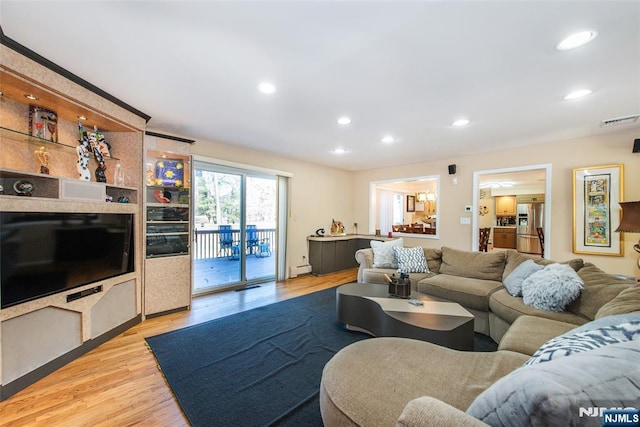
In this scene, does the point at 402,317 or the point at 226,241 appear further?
the point at 226,241

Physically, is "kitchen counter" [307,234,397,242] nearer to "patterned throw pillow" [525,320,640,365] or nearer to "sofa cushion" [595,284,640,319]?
"sofa cushion" [595,284,640,319]

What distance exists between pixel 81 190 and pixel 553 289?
439 cm

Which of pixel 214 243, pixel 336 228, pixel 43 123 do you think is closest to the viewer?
pixel 43 123

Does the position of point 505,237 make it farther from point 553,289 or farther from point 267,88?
point 267,88

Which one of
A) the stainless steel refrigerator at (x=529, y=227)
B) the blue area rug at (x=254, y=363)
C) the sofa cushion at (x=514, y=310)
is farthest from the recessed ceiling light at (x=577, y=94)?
the stainless steel refrigerator at (x=529, y=227)

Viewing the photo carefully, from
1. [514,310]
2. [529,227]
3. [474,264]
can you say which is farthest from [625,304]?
[529,227]

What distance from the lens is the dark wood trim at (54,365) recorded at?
178 cm

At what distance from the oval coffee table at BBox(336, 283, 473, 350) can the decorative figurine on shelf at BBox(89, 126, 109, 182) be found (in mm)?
2982

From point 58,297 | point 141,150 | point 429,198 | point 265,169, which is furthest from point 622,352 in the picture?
point 429,198

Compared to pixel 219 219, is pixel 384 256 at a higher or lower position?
lower

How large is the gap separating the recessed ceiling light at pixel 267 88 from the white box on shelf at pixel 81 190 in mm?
1929

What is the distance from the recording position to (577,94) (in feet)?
7.67

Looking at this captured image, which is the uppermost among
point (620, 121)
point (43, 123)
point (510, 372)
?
point (620, 121)

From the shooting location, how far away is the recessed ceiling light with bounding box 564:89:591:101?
2.28 m
